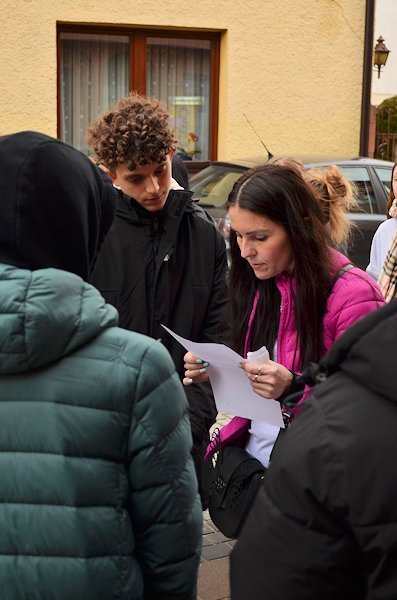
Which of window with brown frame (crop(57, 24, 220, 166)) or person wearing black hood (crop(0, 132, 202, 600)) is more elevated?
window with brown frame (crop(57, 24, 220, 166))

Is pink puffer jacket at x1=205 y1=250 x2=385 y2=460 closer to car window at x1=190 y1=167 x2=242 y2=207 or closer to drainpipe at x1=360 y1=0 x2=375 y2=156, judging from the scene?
car window at x1=190 y1=167 x2=242 y2=207

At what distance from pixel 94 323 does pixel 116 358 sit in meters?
0.08

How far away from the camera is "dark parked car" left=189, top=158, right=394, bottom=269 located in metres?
9.59

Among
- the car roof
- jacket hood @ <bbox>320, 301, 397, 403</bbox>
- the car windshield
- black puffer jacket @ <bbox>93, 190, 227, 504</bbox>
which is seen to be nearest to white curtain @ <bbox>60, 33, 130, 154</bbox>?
the car windshield

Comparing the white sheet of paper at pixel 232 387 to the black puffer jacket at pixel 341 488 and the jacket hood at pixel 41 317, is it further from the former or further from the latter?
the black puffer jacket at pixel 341 488

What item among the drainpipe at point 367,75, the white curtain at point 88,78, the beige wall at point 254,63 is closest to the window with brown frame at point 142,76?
the white curtain at point 88,78

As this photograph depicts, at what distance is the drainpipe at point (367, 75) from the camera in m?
13.6

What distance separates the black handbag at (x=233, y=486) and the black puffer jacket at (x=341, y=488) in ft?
5.15

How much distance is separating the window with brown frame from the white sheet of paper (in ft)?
34.5

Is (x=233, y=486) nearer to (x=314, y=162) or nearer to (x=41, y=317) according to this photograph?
(x=41, y=317)

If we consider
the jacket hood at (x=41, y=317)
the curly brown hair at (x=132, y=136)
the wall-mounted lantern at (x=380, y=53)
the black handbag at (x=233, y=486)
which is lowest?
the black handbag at (x=233, y=486)

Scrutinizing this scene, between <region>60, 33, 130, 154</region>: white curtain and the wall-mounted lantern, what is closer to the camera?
<region>60, 33, 130, 154</region>: white curtain

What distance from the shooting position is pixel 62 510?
1.81 meters

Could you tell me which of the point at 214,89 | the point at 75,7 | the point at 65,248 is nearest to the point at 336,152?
the point at 214,89
